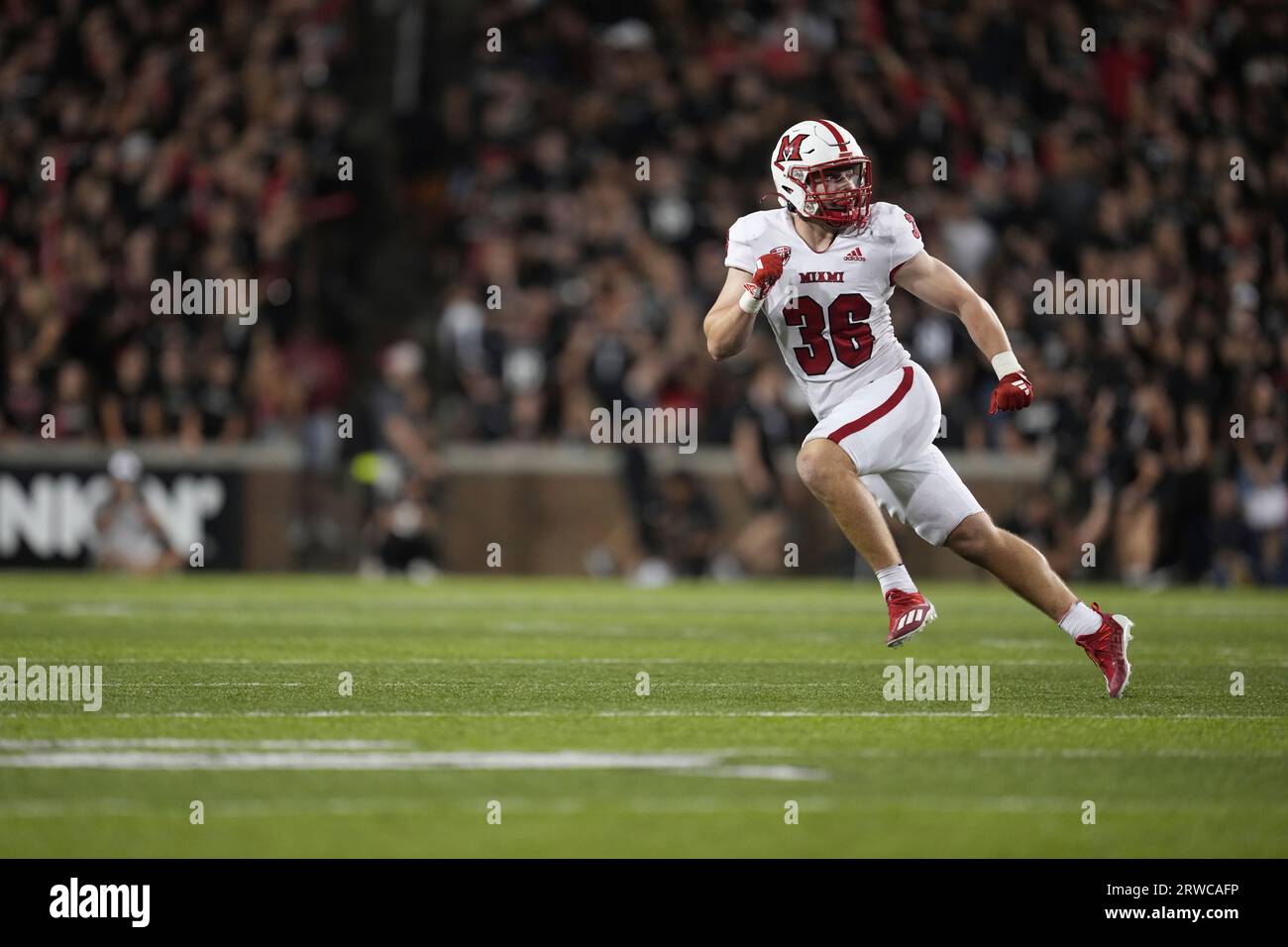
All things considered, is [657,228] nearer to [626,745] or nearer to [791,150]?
[791,150]

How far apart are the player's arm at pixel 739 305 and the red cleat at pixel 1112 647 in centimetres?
169

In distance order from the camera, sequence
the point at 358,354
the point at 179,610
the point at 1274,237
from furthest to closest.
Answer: the point at 358,354
the point at 1274,237
the point at 179,610

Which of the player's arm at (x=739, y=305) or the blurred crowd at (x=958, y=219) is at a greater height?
the blurred crowd at (x=958, y=219)

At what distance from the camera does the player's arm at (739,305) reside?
309 inches

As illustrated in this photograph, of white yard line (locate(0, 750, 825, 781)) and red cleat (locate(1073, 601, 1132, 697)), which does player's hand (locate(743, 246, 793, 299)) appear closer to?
red cleat (locate(1073, 601, 1132, 697))

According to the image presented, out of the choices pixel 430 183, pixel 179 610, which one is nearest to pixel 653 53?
pixel 430 183

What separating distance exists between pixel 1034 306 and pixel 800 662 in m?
9.39

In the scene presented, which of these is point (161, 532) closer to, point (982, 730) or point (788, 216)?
point (788, 216)

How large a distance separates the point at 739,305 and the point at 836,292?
59 cm

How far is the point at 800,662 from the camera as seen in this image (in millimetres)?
9391

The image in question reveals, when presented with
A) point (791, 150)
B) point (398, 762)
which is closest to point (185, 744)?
point (398, 762)

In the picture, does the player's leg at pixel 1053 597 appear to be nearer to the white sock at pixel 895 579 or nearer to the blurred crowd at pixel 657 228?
the white sock at pixel 895 579

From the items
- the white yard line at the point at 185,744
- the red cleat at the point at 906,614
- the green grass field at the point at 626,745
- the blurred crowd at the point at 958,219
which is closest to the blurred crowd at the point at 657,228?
the blurred crowd at the point at 958,219

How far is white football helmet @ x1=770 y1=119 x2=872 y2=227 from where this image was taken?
8.12m
